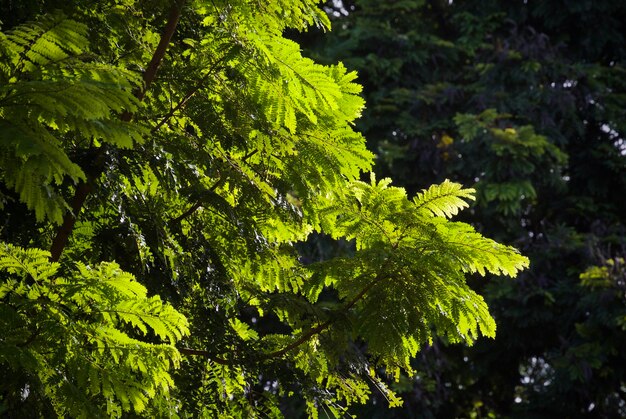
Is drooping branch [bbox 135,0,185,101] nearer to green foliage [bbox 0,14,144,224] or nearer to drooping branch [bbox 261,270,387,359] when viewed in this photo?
green foliage [bbox 0,14,144,224]

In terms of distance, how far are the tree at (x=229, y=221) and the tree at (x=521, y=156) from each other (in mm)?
6746

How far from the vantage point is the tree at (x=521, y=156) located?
10.7 metres

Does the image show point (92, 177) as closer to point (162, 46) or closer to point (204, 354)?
point (162, 46)

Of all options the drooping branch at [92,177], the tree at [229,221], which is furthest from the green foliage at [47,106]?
the drooping branch at [92,177]

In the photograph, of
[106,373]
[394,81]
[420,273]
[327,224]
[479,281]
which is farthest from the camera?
[394,81]

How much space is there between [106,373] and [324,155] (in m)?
1.32

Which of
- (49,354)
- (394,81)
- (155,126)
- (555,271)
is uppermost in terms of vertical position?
(394,81)

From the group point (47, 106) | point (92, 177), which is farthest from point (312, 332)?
point (47, 106)

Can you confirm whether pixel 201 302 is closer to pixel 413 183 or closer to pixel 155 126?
pixel 155 126

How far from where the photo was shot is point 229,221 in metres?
3.52

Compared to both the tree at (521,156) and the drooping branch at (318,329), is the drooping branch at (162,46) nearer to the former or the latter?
the drooping branch at (318,329)

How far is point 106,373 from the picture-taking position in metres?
2.57

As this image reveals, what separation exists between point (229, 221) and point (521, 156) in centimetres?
817

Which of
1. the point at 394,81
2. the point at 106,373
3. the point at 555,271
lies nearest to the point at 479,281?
the point at 555,271
